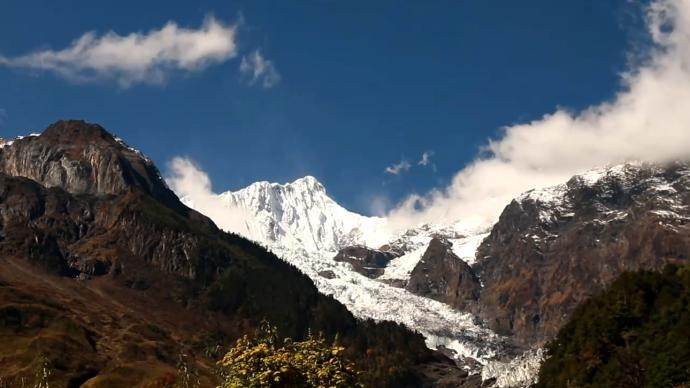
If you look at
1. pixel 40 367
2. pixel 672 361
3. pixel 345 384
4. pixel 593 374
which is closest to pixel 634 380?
pixel 345 384

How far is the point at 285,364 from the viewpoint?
4197 centimetres

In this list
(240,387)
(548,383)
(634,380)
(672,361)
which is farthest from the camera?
(548,383)

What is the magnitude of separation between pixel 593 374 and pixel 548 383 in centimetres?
1454

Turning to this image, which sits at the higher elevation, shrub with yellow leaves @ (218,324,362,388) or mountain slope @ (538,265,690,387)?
mountain slope @ (538,265,690,387)

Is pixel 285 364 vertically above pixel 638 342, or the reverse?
pixel 638 342

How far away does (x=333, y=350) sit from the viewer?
43875 mm

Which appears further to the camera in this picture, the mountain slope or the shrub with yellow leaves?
the mountain slope

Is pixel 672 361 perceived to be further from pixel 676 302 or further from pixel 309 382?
pixel 309 382

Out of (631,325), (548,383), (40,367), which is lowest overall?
(40,367)

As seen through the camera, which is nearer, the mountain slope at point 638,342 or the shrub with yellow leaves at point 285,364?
the shrub with yellow leaves at point 285,364

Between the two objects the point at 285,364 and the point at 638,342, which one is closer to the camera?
the point at 285,364

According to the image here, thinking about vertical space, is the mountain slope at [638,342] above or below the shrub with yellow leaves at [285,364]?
above

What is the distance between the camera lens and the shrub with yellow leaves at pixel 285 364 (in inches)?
1651

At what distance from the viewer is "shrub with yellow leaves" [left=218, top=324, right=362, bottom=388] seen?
4194cm
